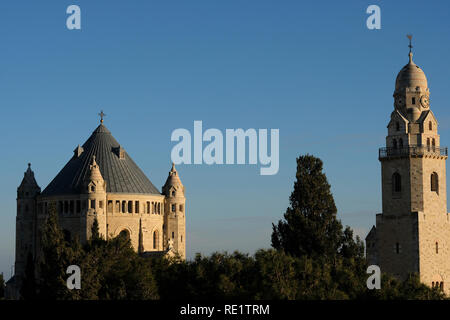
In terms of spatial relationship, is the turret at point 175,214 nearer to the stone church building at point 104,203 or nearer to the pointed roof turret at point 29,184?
the stone church building at point 104,203

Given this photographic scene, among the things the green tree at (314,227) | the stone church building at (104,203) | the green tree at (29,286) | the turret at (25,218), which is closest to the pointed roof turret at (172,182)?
the stone church building at (104,203)

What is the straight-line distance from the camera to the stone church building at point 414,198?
102 m

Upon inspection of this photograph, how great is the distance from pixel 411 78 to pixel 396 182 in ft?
41.6

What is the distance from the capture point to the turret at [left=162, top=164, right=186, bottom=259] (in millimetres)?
144375

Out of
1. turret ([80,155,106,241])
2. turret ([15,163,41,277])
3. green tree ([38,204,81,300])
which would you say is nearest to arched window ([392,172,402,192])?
green tree ([38,204,81,300])

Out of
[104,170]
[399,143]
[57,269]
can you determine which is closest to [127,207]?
[104,170]

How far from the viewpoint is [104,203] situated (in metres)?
137

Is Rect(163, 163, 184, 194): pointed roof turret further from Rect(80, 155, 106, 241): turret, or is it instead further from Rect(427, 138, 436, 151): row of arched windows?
Rect(427, 138, 436, 151): row of arched windows

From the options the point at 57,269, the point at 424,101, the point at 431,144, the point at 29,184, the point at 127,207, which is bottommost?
the point at 57,269

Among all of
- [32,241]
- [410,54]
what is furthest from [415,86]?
[32,241]

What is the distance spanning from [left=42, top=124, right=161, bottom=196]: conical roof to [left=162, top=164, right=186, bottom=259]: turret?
8.33ft

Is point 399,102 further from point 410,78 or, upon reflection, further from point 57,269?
point 57,269

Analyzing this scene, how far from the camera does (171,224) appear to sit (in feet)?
475

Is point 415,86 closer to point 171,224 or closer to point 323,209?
point 323,209
